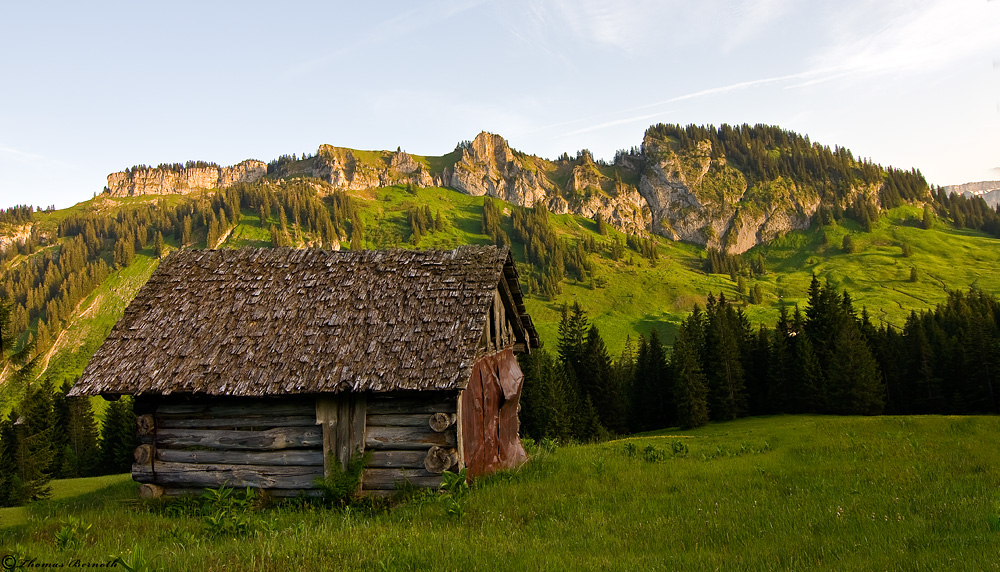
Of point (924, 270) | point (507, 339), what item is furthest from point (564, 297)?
point (507, 339)

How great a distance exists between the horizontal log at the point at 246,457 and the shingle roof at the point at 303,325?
70.3 inches

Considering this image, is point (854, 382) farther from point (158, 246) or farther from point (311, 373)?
point (158, 246)

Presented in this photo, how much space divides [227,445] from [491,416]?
21.5 feet

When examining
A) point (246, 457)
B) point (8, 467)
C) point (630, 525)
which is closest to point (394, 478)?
point (246, 457)

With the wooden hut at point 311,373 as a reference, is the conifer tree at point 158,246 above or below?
above

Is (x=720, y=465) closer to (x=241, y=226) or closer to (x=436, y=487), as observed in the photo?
(x=436, y=487)

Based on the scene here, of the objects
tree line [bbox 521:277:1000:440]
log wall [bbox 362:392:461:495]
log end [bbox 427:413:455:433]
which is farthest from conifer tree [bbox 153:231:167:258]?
log end [bbox 427:413:455:433]

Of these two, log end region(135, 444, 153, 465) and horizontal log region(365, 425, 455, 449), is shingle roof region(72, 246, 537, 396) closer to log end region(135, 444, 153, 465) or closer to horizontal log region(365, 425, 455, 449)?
horizontal log region(365, 425, 455, 449)

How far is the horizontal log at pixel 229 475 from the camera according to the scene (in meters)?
12.9

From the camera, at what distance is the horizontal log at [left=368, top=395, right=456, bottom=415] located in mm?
12469

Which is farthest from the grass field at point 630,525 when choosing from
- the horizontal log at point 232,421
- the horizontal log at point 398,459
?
the horizontal log at point 232,421

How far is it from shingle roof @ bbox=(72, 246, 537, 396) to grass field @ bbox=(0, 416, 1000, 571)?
2789 millimetres

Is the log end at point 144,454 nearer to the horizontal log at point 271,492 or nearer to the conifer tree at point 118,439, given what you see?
the horizontal log at point 271,492

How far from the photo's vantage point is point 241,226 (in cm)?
19238
